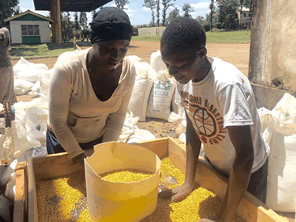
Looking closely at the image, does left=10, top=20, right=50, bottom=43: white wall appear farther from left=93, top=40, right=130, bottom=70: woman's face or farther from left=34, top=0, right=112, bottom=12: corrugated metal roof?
left=93, top=40, right=130, bottom=70: woman's face

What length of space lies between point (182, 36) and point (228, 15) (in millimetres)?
43925

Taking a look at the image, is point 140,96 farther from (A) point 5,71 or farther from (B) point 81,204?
(B) point 81,204

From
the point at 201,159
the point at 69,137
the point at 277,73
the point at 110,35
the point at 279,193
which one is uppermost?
the point at 110,35

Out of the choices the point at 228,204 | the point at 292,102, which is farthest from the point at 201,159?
the point at 292,102

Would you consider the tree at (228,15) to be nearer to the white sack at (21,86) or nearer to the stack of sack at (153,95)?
the white sack at (21,86)

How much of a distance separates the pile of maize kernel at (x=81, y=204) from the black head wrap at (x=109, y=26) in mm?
733

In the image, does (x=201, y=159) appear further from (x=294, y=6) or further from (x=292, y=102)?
(x=294, y=6)

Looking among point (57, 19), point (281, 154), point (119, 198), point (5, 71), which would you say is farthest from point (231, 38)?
point (119, 198)

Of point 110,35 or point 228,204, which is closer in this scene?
point 228,204

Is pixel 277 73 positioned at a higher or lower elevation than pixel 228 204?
higher

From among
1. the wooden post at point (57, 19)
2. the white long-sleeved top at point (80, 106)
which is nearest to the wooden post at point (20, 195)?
the white long-sleeved top at point (80, 106)

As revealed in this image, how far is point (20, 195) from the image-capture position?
49.5 inches

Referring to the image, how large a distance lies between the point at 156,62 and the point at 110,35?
3.79 metres

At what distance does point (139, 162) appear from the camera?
60.1 inches
